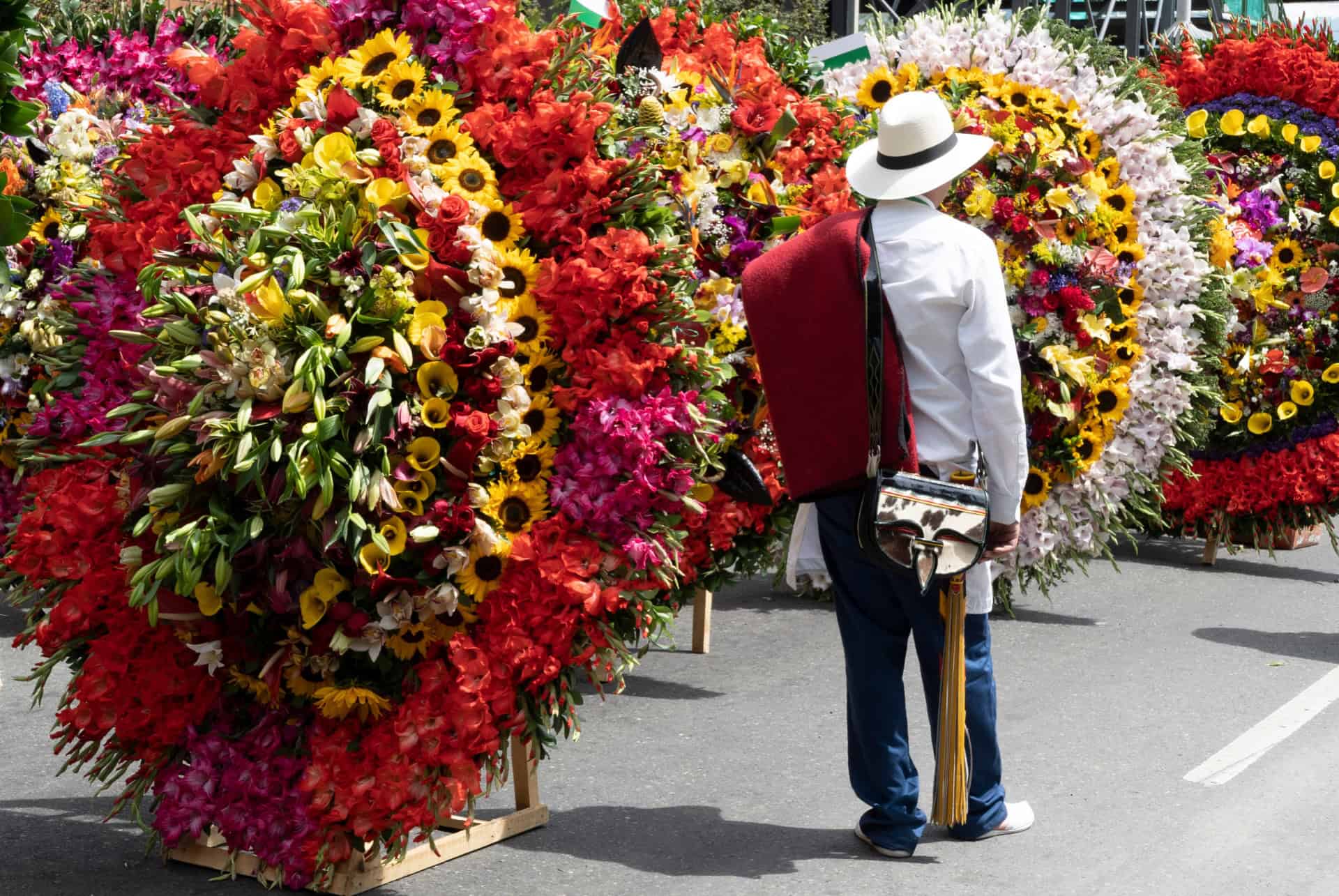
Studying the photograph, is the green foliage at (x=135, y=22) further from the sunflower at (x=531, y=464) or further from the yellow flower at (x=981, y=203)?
the sunflower at (x=531, y=464)

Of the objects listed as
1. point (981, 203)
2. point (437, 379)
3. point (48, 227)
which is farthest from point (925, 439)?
point (48, 227)

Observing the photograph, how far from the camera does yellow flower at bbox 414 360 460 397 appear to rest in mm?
4086

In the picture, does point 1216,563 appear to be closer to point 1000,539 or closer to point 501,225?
point 1000,539

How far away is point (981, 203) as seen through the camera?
7.05 metres

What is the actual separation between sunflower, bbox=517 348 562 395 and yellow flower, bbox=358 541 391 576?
0.66 m

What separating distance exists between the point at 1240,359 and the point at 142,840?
644 centimetres

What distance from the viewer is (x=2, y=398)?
299 inches

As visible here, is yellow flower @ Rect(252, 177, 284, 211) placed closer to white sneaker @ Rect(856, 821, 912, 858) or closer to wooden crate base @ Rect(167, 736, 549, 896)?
wooden crate base @ Rect(167, 736, 549, 896)

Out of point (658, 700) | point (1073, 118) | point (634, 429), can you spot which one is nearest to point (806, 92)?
point (1073, 118)

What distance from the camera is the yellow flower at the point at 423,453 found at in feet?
13.3

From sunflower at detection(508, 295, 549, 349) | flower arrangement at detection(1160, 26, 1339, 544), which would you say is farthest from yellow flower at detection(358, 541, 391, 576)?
flower arrangement at detection(1160, 26, 1339, 544)

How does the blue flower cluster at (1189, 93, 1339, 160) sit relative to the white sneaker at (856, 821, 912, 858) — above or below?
above

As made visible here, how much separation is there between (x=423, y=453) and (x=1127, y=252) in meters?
4.34

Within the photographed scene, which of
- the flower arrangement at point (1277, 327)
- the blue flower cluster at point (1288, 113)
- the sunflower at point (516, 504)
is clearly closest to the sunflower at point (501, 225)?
the sunflower at point (516, 504)
